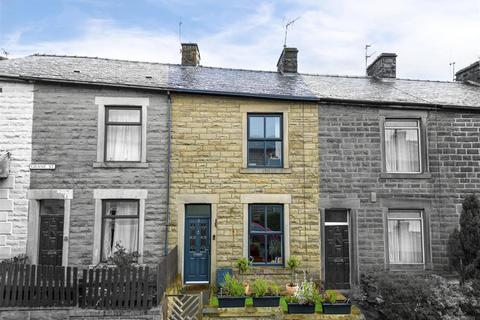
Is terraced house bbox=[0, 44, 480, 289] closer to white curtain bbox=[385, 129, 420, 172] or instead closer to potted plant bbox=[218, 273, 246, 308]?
white curtain bbox=[385, 129, 420, 172]

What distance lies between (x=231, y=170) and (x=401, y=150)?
5.65m

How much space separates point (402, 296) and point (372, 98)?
617cm

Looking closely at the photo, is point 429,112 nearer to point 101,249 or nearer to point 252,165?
point 252,165

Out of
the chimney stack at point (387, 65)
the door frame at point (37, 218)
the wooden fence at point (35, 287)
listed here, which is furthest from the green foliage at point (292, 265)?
the chimney stack at point (387, 65)

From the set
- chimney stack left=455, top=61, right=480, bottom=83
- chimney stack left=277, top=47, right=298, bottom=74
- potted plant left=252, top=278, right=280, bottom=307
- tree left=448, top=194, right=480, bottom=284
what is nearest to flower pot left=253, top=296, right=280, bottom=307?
potted plant left=252, top=278, right=280, bottom=307

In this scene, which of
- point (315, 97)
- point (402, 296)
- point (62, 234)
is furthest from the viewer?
point (315, 97)

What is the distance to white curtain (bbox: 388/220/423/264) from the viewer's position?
1195 centimetres

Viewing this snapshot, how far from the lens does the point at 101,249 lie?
37.1 ft

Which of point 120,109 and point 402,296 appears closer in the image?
point 402,296

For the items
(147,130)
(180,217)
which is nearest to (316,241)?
(180,217)

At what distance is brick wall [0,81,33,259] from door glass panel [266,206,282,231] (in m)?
7.24

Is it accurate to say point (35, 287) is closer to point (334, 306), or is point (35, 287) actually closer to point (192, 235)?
point (192, 235)

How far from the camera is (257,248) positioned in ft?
38.4

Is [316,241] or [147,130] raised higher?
[147,130]
